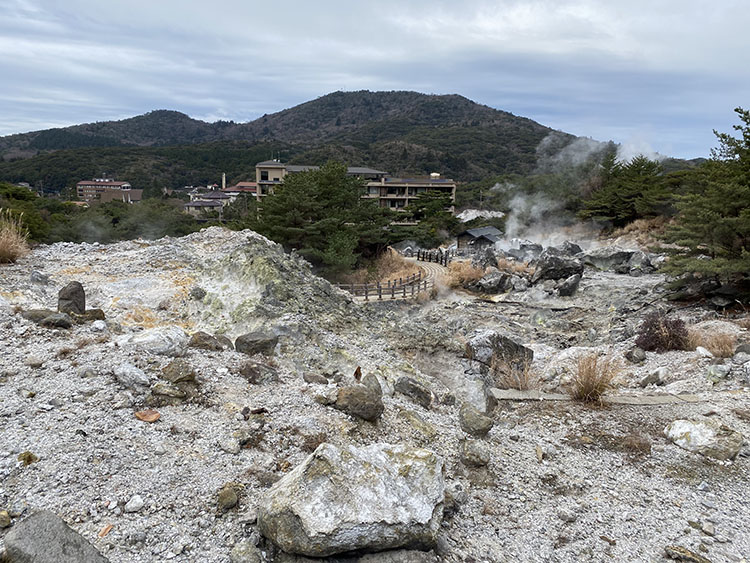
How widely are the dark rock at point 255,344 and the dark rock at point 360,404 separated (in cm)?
221

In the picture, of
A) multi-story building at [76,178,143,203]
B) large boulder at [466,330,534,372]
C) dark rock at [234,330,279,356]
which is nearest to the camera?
dark rock at [234,330,279,356]

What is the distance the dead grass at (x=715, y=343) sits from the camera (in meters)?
8.27

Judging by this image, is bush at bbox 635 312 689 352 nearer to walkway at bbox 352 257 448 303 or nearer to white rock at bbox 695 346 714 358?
white rock at bbox 695 346 714 358

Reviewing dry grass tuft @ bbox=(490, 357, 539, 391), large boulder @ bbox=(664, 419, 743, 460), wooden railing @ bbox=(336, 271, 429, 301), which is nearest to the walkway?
wooden railing @ bbox=(336, 271, 429, 301)

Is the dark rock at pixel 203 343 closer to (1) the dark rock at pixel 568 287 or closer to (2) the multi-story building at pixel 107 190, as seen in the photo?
(1) the dark rock at pixel 568 287

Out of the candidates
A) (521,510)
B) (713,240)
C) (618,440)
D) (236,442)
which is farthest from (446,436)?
(713,240)

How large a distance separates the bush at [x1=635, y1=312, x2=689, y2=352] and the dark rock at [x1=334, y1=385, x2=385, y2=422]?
7447mm

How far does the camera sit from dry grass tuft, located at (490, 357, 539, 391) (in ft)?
24.5

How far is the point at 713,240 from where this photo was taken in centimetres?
1497

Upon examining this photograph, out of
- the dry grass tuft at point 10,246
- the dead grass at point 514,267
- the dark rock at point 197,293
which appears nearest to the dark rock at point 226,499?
the dark rock at point 197,293

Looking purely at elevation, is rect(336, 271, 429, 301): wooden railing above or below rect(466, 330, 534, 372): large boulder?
below

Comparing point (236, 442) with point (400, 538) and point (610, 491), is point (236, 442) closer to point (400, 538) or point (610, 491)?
point (400, 538)

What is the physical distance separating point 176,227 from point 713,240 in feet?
107

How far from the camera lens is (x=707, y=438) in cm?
517
